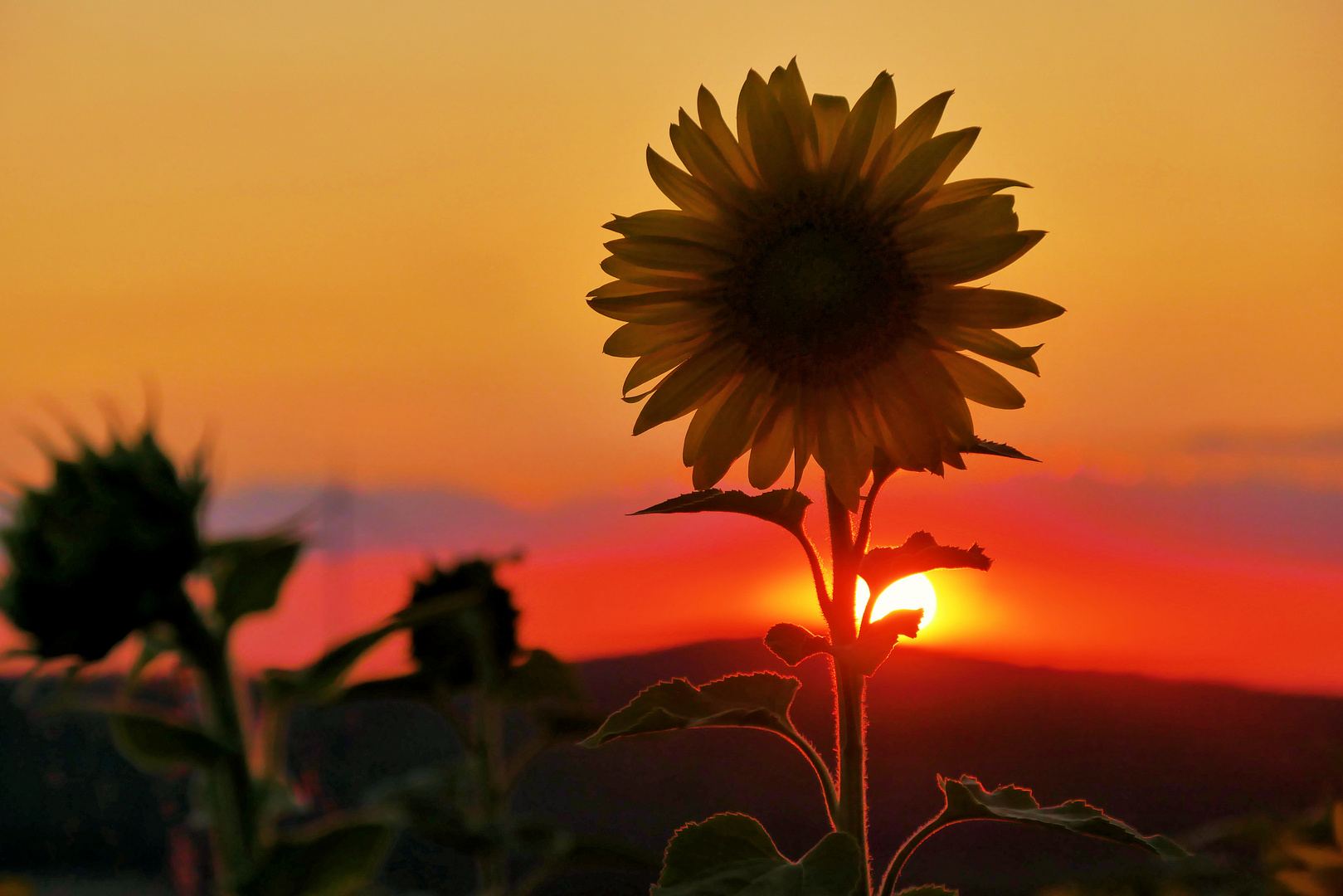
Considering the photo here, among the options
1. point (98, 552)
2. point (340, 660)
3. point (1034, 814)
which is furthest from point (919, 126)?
point (98, 552)

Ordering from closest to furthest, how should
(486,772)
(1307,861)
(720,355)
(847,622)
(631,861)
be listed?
(847,622), (720,355), (1307,861), (631,861), (486,772)

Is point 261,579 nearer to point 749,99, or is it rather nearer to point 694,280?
point 694,280

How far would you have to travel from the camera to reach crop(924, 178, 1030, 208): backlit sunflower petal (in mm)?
815

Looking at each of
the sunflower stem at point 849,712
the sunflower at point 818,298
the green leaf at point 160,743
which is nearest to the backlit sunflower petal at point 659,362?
the sunflower at point 818,298

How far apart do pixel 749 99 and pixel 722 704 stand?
50cm

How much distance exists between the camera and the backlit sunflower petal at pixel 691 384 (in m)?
0.87

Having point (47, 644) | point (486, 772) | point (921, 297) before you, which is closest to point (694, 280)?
point (921, 297)

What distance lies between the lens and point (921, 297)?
86 centimetres

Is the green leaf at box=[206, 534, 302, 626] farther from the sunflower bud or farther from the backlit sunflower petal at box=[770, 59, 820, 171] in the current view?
the backlit sunflower petal at box=[770, 59, 820, 171]

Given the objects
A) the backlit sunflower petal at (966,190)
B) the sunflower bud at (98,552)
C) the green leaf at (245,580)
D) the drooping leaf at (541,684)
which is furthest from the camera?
the drooping leaf at (541,684)

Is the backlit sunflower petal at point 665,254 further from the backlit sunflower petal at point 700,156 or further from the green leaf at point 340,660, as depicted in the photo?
the green leaf at point 340,660

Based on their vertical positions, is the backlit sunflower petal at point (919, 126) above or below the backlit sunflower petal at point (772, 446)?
above

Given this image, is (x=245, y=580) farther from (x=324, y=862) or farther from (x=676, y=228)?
(x=676, y=228)

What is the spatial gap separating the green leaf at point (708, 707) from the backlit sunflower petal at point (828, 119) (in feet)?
1.45
